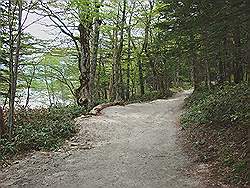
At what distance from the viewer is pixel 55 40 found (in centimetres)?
1659

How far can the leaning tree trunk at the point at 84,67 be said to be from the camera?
15391 mm

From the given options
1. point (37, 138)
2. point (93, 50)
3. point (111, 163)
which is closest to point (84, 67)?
point (93, 50)

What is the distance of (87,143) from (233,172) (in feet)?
16.1

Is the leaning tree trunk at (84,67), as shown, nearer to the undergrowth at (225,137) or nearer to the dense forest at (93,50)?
the dense forest at (93,50)

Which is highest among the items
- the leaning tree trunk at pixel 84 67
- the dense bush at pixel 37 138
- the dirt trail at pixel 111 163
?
the leaning tree trunk at pixel 84 67

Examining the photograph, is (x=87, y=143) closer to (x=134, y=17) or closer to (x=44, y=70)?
(x=44, y=70)

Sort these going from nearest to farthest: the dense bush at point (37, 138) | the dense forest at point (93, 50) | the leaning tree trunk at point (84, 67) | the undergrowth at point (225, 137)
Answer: the undergrowth at point (225, 137), the dense forest at point (93, 50), the dense bush at point (37, 138), the leaning tree trunk at point (84, 67)

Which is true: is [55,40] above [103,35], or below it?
below

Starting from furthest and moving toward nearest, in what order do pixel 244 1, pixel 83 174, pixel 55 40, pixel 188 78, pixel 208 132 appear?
pixel 188 78, pixel 55 40, pixel 208 132, pixel 83 174, pixel 244 1

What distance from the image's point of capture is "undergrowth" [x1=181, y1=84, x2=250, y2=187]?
224 inches

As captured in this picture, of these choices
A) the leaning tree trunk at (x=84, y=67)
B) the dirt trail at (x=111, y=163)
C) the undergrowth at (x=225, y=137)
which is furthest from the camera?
the leaning tree trunk at (x=84, y=67)

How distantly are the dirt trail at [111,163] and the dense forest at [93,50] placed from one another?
1011 millimetres

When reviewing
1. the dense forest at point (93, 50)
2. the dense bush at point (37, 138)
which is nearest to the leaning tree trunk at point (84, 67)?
the dense forest at point (93, 50)

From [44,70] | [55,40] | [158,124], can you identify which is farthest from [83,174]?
[44,70]
